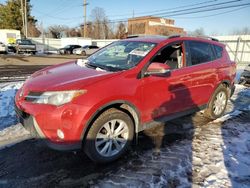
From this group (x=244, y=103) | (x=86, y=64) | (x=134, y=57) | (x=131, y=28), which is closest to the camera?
(x=134, y=57)

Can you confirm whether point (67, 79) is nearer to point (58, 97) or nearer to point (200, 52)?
point (58, 97)

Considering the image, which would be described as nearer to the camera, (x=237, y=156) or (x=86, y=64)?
(x=237, y=156)

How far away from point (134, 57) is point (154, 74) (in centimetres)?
50

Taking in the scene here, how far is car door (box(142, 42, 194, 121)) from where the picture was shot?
3.75 meters

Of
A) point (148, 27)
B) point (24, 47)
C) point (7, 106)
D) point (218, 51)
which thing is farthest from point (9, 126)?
point (148, 27)

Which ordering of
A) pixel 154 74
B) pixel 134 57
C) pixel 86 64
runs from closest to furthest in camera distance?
pixel 154 74 → pixel 134 57 → pixel 86 64

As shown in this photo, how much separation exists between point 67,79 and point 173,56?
2.13 m

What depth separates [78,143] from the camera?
10.2 ft

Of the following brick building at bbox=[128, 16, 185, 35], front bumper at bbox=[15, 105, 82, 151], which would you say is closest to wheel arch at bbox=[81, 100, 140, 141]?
front bumper at bbox=[15, 105, 82, 151]

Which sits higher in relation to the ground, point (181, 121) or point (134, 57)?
point (134, 57)

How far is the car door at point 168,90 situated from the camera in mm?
3751

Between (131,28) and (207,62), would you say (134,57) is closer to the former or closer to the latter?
(207,62)

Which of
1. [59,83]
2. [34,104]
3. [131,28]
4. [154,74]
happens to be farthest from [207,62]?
[131,28]

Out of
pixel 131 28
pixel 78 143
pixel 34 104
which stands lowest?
pixel 78 143
